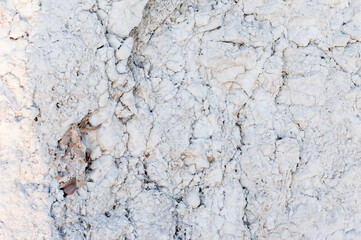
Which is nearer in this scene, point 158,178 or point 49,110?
point 49,110

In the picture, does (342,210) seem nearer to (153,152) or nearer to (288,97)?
(288,97)

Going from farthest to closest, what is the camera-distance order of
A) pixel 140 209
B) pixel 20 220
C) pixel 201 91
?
pixel 201 91 → pixel 140 209 → pixel 20 220

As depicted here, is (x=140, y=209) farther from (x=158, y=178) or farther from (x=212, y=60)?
(x=212, y=60)

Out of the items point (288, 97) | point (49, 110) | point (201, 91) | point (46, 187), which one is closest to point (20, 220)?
point (46, 187)

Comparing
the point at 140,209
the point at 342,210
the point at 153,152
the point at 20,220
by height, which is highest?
the point at 20,220

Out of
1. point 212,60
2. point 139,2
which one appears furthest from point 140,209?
point 139,2

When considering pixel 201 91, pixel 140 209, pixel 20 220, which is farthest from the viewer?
pixel 201 91

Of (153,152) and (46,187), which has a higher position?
(46,187)
